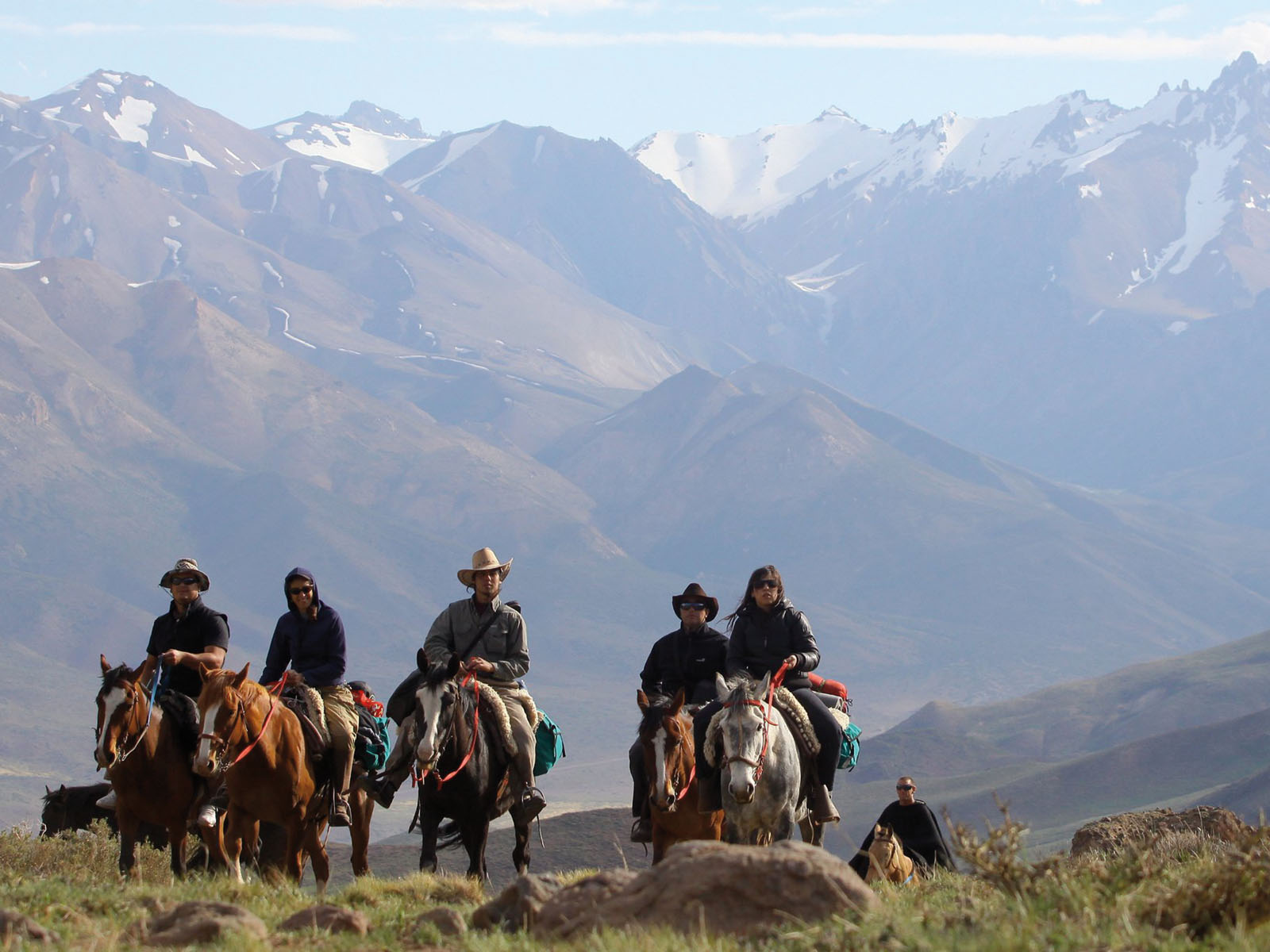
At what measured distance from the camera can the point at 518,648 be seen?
1677 centimetres

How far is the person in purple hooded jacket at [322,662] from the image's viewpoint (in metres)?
16.4

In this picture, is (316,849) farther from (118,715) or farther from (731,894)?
(731,894)

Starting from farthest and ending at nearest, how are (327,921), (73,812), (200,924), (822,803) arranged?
(73,812)
(822,803)
(327,921)
(200,924)

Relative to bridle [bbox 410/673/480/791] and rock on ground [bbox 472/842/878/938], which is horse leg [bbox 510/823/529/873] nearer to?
bridle [bbox 410/673/480/791]

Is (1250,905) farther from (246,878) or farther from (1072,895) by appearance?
(246,878)

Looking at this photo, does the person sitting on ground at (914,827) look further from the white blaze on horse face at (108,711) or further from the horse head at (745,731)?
the white blaze on horse face at (108,711)

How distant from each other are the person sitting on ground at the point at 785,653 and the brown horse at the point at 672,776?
2.73 feet

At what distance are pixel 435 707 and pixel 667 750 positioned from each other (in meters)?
1.96

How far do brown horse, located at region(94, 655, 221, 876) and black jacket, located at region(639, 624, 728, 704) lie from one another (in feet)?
14.3

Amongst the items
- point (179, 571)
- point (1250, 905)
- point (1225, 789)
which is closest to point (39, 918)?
point (179, 571)

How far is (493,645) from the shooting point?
54.5ft

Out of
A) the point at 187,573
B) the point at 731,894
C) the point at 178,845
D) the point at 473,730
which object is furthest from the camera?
the point at 187,573

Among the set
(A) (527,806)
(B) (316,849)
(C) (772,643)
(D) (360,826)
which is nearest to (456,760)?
(A) (527,806)

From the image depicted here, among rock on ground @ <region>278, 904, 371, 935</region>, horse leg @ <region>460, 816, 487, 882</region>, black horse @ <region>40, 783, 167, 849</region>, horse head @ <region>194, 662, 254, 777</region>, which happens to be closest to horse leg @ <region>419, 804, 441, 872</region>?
horse leg @ <region>460, 816, 487, 882</region>
